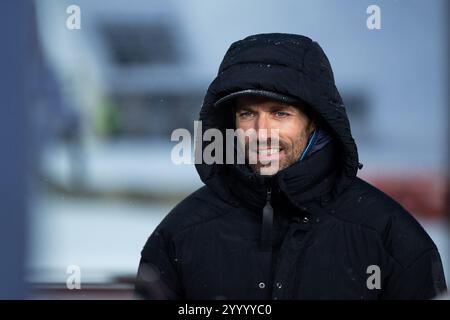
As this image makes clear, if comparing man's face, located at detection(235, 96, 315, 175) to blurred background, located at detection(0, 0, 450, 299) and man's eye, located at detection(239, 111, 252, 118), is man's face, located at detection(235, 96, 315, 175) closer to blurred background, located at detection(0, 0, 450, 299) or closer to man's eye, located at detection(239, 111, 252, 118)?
man's eye, located at detection(239, 111, 252, 118)

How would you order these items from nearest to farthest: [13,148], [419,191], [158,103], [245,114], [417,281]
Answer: [417,281]
[245,114]
[13,148]
[419,191]
[158,103]

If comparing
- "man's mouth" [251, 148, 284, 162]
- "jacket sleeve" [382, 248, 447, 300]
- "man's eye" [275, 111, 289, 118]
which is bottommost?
"jacket sleeve" [382, 248, 447, 300]

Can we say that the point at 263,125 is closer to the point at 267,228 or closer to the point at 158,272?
the point at 267,228

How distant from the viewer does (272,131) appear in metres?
1.68

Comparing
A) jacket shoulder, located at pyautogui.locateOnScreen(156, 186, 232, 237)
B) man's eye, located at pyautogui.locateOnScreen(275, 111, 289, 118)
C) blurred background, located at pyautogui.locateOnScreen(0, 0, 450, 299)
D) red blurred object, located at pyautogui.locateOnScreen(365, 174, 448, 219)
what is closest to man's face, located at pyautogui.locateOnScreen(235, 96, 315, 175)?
man's eye, located at pyautogui.locateOnScreen(275, 111, 289, 118)

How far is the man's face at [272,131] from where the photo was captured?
167 centimetres

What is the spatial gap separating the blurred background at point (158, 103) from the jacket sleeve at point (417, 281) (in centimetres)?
171

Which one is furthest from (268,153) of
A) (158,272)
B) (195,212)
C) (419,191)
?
(419,191)

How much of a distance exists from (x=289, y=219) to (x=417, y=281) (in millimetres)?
313

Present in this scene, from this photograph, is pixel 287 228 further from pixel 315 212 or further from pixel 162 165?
pixel 162 165

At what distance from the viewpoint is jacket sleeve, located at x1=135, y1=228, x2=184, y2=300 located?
5.69 feet

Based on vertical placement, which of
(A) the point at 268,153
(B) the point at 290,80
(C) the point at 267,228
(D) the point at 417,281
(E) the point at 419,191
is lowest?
(E) the point at 419,191

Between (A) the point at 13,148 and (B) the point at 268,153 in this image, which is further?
(A) the point at 13,148

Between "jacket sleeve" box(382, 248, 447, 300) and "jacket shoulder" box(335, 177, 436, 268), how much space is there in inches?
0.5
